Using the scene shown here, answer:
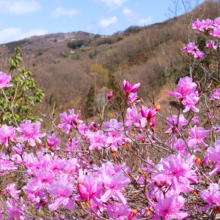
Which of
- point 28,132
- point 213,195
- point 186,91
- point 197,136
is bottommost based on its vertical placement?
point 213,195

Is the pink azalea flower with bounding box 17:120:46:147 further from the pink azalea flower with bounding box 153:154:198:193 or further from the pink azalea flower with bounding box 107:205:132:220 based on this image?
the pink azalea flower with bounding box 153:154:198:193

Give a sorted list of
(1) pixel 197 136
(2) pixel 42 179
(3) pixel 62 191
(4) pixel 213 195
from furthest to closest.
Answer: (1) pixel 197 136 → (2) pixel 42 179 → (3) pixel 62 191 → (4) pixel 213 195

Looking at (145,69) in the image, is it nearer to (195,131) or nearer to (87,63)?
(87,63)

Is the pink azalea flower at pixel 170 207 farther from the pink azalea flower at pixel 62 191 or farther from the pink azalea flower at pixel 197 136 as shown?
the pink azalea flower at pixel 197 136

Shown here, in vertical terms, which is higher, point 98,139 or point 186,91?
point 186,91

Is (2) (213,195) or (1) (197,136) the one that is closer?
(2) (213,195)

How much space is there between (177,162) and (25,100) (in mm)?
5350

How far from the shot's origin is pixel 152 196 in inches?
48.6

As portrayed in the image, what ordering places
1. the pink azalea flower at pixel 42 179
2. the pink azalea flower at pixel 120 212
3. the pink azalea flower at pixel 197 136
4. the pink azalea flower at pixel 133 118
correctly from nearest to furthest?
1. the pink azalea flower at pixel 120 212
2. the pink azalea flower at pixel 42 179
3. the pink azalea flower at pixel 197 136
4. the pink azalea flower at pixel 133 118

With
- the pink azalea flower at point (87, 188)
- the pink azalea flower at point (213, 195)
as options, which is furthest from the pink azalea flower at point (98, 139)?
the pink azalea flower at point (213, 195)

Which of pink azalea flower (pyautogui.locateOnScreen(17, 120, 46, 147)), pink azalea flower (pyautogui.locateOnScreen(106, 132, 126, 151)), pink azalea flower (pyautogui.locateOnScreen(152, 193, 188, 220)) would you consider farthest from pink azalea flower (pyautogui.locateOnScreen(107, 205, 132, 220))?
pink azalea flower (pyautogui.locateOnScreen(17, 120, 46, 147))

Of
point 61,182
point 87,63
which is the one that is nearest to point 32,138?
point 61,182

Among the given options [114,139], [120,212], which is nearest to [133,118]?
[114,139]

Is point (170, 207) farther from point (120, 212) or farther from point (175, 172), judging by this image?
point (120, 212)
